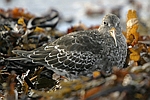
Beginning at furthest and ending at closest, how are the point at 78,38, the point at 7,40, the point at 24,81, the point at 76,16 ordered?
1. the point at 76,16
2. the point at 7,40
3. the point at 78,38
4. the point at 24,81

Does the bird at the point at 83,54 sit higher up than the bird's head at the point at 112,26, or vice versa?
the bird's head at the point at 112,26

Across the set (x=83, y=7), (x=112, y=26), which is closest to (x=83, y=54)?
(x=112, y=26)

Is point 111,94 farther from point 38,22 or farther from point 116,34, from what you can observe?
point 38,22

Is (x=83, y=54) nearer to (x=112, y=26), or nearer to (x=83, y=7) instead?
(x=112, y=26)

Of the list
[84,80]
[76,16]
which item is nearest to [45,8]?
[76,16]

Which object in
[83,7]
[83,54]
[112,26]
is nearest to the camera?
[83,54]

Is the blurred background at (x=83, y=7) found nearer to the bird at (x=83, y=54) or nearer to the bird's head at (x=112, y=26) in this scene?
the bird's head at (x=112, y=26)

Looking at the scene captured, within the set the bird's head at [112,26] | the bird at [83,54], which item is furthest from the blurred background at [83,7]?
the bird at [83,54]
